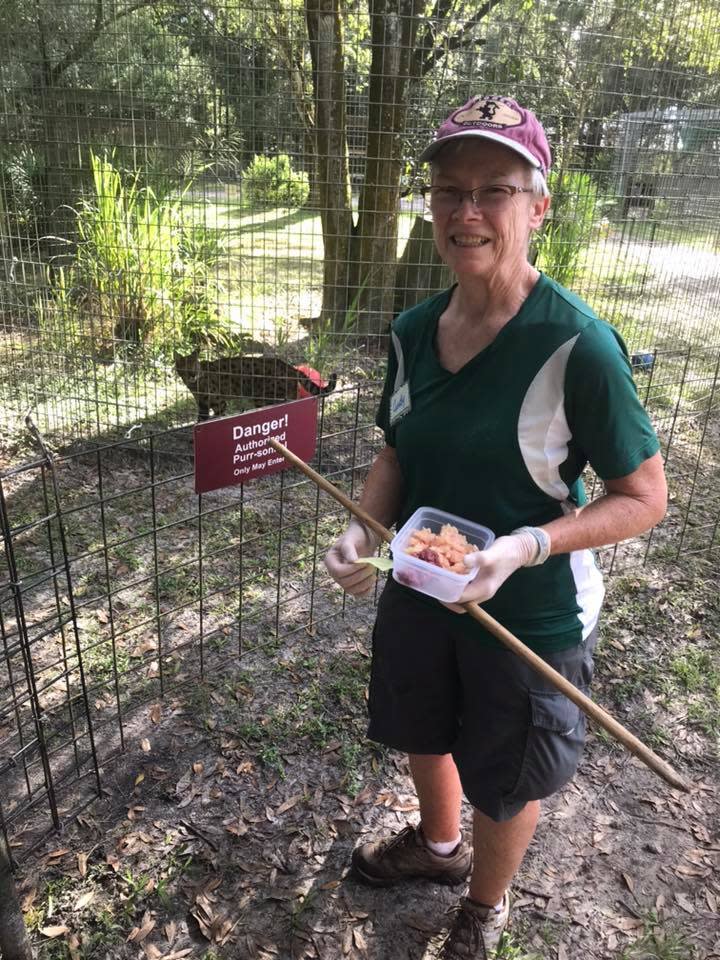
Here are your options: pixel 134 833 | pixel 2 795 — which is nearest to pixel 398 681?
pixel 134 833

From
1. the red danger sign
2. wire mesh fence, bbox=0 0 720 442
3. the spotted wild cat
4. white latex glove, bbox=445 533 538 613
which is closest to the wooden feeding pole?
white latex glove, bbox=445 533 538 613

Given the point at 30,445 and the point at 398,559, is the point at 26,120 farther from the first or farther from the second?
the point at 398,559

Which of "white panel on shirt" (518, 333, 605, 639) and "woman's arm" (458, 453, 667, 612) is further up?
"white panel on shirt" (518, 333, 605, 639)

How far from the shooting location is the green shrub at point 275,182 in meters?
4.29

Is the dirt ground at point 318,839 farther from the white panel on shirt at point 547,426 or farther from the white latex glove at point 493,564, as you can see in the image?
the white panel on shirt at point 547,426

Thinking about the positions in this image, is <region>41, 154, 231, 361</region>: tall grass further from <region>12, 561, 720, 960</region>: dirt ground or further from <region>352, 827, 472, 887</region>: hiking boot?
<region>352, 827, 472, 887</region>: hiking boot

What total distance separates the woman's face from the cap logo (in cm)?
3

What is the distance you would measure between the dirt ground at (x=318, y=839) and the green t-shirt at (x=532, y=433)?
38.4 inches

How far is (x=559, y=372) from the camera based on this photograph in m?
1.35

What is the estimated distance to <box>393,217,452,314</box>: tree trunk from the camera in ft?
18.1

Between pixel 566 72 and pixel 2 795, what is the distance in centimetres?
472

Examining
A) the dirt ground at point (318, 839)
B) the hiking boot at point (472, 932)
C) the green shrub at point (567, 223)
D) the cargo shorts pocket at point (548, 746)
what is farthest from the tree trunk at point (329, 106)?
the hiking boot at point (472, 932)

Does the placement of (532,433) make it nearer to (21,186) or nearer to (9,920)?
(9,920)

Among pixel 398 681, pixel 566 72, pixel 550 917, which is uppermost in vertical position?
pixel 566 72
